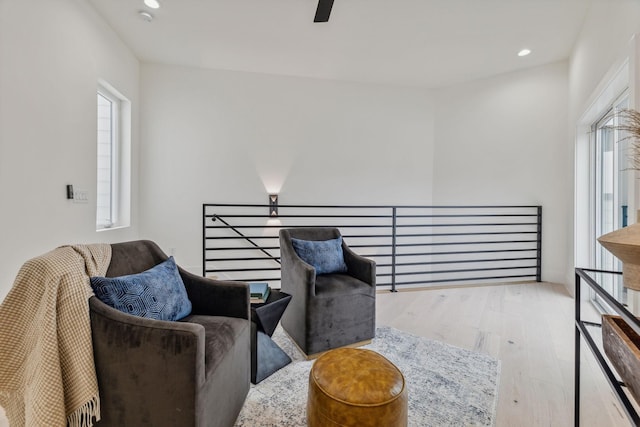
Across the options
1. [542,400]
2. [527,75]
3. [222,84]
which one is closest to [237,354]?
[542,400]

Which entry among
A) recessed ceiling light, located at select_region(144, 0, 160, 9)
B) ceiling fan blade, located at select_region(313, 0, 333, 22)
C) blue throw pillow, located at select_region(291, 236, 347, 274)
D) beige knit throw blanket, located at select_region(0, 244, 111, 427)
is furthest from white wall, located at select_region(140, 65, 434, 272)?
beige knit throw blanket, located at select_region(0, 244, 111, 427)

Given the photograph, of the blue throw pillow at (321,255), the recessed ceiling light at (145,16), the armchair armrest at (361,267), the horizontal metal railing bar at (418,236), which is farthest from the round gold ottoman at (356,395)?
the recessed ceiling light at (145,16)

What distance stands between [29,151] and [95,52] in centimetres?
141

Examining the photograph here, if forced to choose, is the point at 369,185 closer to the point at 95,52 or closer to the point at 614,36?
the point at 614,36

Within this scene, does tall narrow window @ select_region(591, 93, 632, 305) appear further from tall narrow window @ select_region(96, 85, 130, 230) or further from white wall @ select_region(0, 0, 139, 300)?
tall narrow window @ select_region(96, 85, 130, 230)

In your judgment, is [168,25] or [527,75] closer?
[168,25]

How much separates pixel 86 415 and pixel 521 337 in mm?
2856

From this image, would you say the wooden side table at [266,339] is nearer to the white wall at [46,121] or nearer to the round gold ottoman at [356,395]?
the round gold ottoman at [356,395]

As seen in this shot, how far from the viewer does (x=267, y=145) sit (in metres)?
4.40

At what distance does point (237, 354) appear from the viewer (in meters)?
1.49

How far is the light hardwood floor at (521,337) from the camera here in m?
1.63

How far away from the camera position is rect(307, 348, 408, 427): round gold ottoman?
1.11 metres

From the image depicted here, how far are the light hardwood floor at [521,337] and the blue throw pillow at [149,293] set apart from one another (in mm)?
1728

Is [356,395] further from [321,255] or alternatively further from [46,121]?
[46,121]
